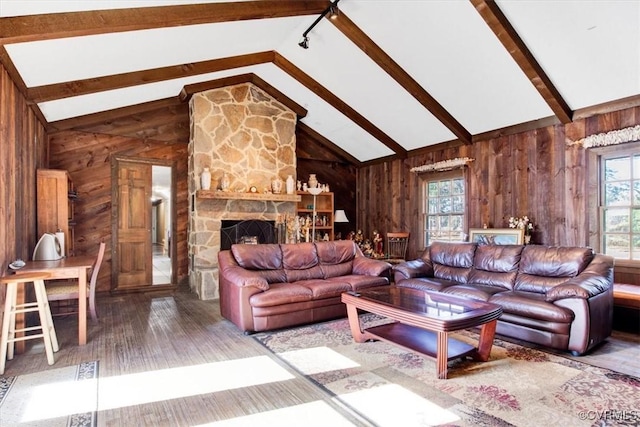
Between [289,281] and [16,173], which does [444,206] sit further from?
[16,173]

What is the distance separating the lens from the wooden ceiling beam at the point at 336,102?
564 cm

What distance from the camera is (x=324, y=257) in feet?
16.3

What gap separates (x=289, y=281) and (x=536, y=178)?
12.2ft

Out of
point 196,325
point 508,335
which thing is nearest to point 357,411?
point 508,335

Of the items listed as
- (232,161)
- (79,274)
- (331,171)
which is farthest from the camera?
(331,171)

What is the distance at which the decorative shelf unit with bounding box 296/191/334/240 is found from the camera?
745 centimetres

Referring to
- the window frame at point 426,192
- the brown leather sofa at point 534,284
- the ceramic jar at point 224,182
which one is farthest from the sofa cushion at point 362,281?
the ceramic jar at point 224,182

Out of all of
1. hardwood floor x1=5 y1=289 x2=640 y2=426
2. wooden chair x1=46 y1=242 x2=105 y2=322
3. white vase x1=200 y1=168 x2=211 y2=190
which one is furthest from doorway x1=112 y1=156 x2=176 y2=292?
wooden chair x1=46 y1=242 x2=105 y2=322

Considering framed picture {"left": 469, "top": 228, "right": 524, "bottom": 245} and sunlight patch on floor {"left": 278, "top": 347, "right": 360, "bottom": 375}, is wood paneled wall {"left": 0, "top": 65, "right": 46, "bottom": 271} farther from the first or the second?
framed picture {"left": 469, "top": 228, "right": 524, "bottom": 245}

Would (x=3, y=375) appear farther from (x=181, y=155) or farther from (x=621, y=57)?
(x=621, y=57)

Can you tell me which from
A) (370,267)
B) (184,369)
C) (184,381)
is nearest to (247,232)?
(370,267)

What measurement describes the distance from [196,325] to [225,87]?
13.1ft

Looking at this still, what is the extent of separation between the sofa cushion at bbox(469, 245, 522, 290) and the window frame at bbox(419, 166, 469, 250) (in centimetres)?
135

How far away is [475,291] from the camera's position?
3920 millimetres
